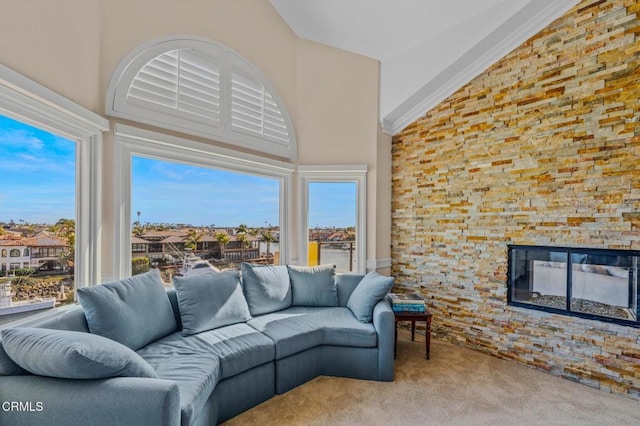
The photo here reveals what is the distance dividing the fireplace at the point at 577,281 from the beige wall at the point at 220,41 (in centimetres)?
150

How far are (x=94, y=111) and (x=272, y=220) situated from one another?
204 centimetres

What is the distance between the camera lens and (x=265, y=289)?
3158 mm

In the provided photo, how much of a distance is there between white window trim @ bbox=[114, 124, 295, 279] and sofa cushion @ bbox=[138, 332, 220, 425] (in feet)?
2.58

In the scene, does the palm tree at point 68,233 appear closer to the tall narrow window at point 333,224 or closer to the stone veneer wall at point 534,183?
the tall narrow window at point 333,224

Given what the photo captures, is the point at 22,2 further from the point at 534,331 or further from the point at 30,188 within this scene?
the point at 534,331

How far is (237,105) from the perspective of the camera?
11.3ft

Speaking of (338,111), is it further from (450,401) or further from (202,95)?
(450,401)

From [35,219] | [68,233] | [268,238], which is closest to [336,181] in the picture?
[268,238]

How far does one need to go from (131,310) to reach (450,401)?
2.36 m

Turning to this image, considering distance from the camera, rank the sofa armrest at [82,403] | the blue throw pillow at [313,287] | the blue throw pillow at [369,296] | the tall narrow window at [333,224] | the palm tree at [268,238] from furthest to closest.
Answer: the tall narrow window at [333,224] → the palm tree at [268,238] → the blue throw pillow at [313,287] → the blue throw pillow at [369,296] → the sofa armrest at [82,403]

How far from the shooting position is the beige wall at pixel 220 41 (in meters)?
1.98

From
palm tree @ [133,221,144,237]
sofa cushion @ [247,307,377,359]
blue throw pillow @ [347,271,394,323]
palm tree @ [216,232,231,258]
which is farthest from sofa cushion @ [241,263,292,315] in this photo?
palm tree @ [133,221,144,237]

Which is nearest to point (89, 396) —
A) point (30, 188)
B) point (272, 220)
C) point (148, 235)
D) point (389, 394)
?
point (30, 188)

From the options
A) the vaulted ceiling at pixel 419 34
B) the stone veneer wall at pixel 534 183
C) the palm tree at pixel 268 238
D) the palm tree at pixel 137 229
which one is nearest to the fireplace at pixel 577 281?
the stone veneer wall at pixel 534 183
